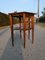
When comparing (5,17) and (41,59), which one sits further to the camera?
(5,17)

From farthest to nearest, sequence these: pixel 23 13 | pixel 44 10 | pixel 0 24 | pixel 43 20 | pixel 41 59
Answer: pixel 44 10 → pixel 43 20 → pixel 0 24 → pixel 23 13 → pixel 41 59

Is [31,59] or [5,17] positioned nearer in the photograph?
[31,59]

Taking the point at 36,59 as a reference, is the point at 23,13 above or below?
above

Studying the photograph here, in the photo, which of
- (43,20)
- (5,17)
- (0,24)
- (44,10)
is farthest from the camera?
(44,10)

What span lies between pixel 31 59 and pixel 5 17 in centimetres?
3170

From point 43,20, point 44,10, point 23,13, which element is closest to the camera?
point 23,13

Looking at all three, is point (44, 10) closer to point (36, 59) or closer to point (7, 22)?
point (7, 22)

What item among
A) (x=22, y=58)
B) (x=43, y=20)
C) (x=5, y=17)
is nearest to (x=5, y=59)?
(x=22, y=58)

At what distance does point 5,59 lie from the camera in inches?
205

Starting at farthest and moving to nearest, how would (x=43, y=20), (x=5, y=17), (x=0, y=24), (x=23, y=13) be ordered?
(x=43, y=20) → (x=5, y=17) → (x=0, y=24) → (x=23, y=13)

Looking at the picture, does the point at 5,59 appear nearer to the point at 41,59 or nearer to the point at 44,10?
the point at 41,59

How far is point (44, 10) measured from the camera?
63250 millimetres

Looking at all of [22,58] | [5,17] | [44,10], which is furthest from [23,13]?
[44,10]

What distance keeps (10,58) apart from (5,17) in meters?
31.5
